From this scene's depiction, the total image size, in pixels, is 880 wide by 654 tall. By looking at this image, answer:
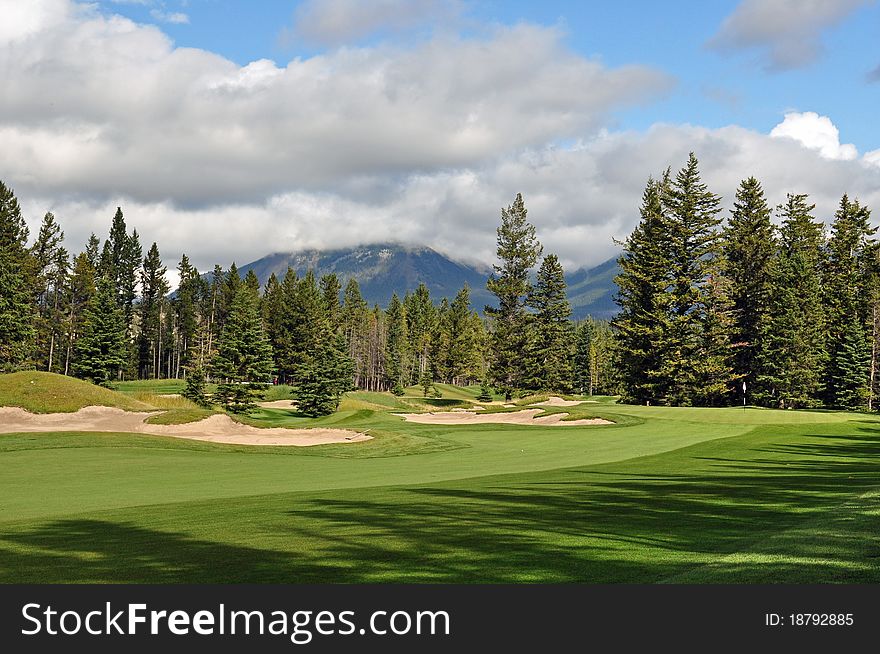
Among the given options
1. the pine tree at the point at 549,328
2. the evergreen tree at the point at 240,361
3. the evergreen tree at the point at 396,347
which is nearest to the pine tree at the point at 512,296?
the pine tree at the point at 549,328

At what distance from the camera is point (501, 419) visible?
44656mm

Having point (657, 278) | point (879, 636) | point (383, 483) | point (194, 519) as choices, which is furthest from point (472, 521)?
point (657, 278)

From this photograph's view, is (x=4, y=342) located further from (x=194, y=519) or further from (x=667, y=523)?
(x=667, y=523)

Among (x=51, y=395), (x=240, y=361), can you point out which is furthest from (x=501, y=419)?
(x=51, y=395)

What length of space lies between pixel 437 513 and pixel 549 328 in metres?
64.1

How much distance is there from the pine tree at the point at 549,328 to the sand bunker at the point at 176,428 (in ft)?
134

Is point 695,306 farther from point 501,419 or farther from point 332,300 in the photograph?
point 332,300

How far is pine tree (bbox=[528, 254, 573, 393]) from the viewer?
238 ft

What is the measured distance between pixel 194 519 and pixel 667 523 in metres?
7.94

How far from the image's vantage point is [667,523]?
1009cm

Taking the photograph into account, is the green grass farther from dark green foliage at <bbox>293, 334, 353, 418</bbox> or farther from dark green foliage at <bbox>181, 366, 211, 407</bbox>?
dark green foliage at <bbox>181, 366, 211, 407</bbox>

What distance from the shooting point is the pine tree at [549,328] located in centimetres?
7244

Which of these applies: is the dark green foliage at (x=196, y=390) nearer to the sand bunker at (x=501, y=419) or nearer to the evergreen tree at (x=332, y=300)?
the sand bunker at (x=501, y=419)

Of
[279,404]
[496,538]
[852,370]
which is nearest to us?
[496,538]
